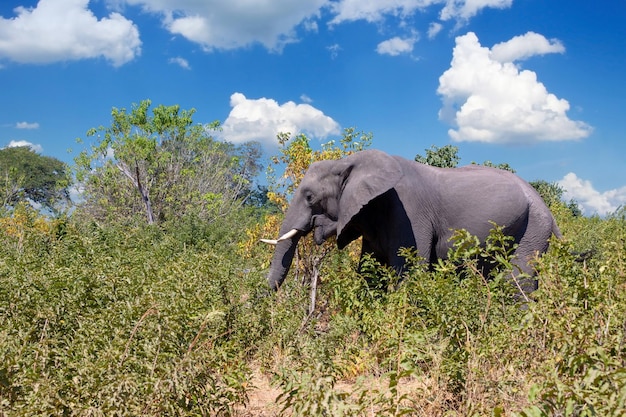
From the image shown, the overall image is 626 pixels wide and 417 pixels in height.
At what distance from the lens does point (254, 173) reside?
163ft

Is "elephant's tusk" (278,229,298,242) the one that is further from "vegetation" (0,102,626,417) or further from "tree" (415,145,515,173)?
"tree" (415,145,515,173)

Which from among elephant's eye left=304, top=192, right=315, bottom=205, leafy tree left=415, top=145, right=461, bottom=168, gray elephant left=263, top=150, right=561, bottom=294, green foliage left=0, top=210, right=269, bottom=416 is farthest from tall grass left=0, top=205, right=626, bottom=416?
leafy tree left=415, top=145, right=461, bottom=168

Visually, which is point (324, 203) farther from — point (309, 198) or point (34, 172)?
point (34, 172)

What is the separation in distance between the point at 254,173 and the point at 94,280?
148 feet

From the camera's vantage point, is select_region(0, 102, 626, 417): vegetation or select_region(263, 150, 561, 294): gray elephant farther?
select_region(263, 150, 561, 294): gray elephant

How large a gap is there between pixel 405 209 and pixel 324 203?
1037 millimetres

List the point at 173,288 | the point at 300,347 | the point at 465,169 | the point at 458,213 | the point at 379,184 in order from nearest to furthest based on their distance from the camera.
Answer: the point at 173,288 → the point at 300,347 → the point at 379,184 → the point at 458,213 → the point at 465,169

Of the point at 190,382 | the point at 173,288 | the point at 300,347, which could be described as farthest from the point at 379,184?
the point at 190,382

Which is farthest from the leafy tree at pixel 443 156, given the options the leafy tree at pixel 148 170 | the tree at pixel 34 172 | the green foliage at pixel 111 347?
the tree at pixel 34 172

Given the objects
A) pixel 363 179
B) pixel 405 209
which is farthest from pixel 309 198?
pixel 405 209

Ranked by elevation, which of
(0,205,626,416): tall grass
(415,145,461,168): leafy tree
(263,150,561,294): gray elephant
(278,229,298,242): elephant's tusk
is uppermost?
(415,145,461,168): leafy tree

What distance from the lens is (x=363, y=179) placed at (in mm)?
7801

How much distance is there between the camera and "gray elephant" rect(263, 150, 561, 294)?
25.7 ft

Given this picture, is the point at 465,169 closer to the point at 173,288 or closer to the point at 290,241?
the point at 290,241
